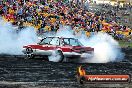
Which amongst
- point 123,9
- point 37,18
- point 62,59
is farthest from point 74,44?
point 123,9

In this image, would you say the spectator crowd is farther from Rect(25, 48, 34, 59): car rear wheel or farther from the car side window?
the car side window

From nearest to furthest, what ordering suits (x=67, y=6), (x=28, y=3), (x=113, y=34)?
(x=28, y=3), (x=113, y=34), (x=67, y=6)

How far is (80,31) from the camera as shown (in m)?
40.1

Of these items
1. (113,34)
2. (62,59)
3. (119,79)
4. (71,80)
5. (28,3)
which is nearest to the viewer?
(119,79)

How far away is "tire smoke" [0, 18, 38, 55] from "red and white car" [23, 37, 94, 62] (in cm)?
498

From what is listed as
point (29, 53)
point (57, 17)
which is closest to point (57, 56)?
point (29, 53)

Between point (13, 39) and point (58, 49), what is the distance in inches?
354

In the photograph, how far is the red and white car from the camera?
2055cm

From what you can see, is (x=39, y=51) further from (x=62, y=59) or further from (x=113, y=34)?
(x=113, y=34)

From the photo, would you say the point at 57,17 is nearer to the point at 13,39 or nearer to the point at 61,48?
the point at 13,39

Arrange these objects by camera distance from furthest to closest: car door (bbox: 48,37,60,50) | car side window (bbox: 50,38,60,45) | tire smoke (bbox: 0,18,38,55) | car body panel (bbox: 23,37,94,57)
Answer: tire smoke (bbox: 0,18,38,55) < car side window (bbox: 50,38,60,45) < car door (bbox: 48,37,60,50) < car body panel (bbox: 23,37,94,57)

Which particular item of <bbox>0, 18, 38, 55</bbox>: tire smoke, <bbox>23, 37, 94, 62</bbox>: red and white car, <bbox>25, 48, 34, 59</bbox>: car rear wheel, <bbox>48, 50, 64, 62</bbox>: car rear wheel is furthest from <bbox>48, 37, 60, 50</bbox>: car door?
<bbox>0, 18, 38, 55</bbox>: tire smoke

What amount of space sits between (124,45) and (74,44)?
800 inches

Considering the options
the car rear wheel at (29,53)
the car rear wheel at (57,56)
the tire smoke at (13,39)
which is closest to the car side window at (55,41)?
the car rear wheel at (57,56)
